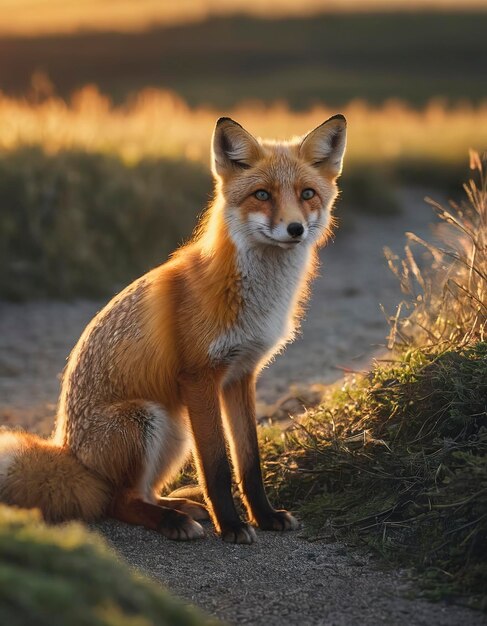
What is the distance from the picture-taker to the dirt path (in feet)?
11.1

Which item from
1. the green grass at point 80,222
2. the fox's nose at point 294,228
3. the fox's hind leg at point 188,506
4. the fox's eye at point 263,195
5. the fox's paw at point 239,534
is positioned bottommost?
the fox's paw at point 239,534

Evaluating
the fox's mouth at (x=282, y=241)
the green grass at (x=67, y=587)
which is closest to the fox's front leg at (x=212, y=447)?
the fox's mouth at (x=282, y=241)

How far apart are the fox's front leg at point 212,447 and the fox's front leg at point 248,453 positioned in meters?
0.19

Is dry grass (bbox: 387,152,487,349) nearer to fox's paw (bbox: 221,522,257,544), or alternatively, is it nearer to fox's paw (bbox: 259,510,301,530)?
fox's paw (bbox: 259,510,301,530)

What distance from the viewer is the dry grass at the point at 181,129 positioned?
10.6 meters

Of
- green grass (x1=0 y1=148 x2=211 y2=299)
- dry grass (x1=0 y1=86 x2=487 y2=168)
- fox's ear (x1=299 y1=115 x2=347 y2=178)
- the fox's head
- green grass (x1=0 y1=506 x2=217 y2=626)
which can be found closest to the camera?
green grass (x1=0 y1=506 x2=217 y2=626)

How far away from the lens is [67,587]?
81.2 inches

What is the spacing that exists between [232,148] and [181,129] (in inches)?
366

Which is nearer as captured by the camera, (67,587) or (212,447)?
(67,587)

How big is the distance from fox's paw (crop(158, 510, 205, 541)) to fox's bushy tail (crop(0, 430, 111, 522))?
11.4 inches

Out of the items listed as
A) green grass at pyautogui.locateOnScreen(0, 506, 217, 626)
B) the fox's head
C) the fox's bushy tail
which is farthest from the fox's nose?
green grass at pyautogui.locateOnScreen(0, 506, 217, 626)

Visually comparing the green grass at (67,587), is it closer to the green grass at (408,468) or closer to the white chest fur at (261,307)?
the green grass at (408,468)

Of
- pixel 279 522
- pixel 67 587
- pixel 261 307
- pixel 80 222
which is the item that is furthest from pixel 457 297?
pixel 80 222

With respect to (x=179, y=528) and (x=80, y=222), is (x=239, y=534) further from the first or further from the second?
(x=80, y=222)
